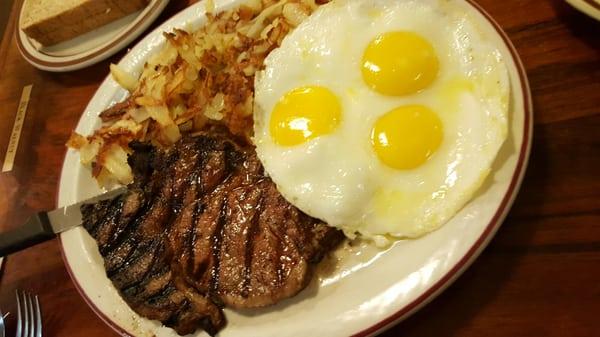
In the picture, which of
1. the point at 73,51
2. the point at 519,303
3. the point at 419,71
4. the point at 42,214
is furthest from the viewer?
the point at 73,51

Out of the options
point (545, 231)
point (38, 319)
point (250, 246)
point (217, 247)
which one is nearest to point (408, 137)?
point (545, 231)

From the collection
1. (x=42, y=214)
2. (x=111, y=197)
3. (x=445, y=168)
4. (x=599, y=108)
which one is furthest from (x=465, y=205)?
(x=42, y=214)

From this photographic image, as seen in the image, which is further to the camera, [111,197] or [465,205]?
[111,197]

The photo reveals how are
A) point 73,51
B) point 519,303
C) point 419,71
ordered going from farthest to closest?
1. point 73,51
2. point 419,71
3. point 519,303

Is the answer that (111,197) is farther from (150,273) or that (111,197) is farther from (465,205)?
(465,205)

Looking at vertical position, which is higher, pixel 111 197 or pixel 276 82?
pixel 276 82

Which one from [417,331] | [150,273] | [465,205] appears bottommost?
[417,331]

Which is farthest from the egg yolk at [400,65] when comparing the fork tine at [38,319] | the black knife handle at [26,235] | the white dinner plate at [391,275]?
the fork tine at [38,319]
